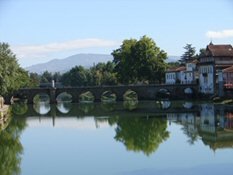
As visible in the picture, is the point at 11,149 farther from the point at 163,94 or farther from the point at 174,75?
the point at 174,75

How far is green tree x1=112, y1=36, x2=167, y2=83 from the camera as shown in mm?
93125

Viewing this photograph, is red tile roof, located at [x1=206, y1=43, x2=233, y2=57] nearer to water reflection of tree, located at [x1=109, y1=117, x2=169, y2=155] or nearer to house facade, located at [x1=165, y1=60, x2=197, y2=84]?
house facade, located at [x1=165, y1=60, x2=197, y2=84]

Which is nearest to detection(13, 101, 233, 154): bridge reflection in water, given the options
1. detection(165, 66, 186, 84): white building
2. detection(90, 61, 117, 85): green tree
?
detection(165, 66, 186, 84): white building

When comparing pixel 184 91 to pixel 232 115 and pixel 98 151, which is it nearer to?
pixel 232 115

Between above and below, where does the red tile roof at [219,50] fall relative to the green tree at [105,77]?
above

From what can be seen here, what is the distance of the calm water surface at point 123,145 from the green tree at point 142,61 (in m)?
37.7

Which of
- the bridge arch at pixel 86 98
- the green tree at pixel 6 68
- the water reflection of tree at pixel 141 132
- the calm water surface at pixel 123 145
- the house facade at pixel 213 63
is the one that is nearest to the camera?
the calm water surface at pixel 123 145

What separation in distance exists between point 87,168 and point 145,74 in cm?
6761

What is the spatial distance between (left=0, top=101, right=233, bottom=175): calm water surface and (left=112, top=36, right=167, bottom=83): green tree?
3774 centimetres

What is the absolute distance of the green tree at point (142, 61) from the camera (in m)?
93.1

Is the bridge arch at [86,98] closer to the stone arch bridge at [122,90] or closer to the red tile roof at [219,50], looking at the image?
the stone arch bridge at [122,90]

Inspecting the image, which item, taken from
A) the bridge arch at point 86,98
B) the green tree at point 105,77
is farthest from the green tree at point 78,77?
the bridge arch at point 86,98

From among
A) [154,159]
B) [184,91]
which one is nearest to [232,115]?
[154,159]

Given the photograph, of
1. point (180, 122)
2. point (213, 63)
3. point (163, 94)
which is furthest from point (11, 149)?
point (163, 94)
